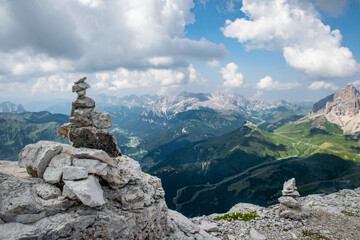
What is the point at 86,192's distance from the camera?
14930 millimetres

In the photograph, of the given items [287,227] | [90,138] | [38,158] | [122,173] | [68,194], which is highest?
[90,138]

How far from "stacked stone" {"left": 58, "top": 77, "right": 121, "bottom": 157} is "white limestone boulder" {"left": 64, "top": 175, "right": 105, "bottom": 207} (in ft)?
17.3

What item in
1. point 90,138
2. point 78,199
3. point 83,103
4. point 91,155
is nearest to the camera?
point 78,199

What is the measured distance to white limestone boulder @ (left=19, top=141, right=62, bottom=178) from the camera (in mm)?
16578

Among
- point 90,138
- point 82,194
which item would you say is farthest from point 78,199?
point 90,138

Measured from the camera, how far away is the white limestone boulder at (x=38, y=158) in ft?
54.4

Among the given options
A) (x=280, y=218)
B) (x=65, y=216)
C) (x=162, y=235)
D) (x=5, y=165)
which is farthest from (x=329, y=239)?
(x=5, y=165)

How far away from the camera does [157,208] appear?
20.1m

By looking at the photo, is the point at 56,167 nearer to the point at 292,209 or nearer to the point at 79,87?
the point at 79,87

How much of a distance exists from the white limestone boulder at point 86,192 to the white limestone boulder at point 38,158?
11.3ft

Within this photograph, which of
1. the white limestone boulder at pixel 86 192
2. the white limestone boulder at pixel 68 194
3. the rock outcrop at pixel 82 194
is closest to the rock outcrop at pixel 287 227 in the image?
the rock outcrop at pixel 82 194

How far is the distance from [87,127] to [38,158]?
16.8 ft

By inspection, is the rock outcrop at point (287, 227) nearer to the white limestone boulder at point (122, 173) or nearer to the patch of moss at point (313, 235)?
the patch of moss at point (313, 235)

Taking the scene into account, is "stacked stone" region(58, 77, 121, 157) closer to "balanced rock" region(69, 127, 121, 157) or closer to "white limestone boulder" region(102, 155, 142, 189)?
"balanced rock" region(69, 127, 121, 157)
